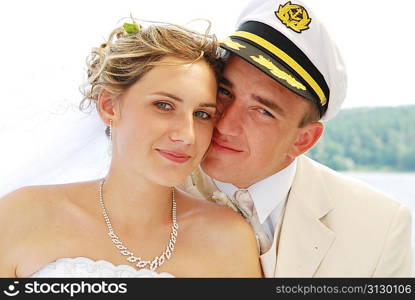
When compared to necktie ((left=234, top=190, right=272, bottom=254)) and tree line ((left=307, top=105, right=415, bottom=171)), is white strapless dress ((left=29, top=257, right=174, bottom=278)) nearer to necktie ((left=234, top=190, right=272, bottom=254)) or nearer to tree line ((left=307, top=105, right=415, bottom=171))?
necktie ((left=234, top=190, right=272, bottom=254))

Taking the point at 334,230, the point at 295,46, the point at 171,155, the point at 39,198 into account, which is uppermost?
the point at 295,46

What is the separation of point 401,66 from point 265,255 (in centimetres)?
339

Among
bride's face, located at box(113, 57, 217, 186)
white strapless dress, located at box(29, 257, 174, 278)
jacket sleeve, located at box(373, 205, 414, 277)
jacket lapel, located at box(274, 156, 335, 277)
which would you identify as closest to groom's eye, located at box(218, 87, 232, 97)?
bride's face, located at box(113, 57, 217, 186)

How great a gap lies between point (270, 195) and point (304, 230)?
191 millimetres

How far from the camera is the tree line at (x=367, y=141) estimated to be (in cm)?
545

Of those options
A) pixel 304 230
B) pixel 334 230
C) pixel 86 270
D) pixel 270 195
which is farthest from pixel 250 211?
pixel 86 270

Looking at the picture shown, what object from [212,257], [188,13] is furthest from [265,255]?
[188,13]

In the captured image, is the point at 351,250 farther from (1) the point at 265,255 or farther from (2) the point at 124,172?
(2) the point at 124,172

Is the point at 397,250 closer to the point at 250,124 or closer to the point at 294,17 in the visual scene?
the point at 250,124

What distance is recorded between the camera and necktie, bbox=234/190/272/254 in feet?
7.56

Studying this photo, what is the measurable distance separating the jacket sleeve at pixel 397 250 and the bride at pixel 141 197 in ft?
1.79

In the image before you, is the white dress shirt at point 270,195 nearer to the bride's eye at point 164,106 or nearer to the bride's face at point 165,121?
the bride's face at point 165,121

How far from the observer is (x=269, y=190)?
7.66ft

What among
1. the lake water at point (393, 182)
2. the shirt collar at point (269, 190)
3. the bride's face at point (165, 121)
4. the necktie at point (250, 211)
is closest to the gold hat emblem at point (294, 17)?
the bride's face at point (165, 121)
